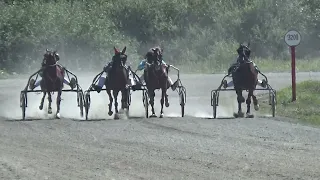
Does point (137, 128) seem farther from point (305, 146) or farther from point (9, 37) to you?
Answer: point (9, 37)

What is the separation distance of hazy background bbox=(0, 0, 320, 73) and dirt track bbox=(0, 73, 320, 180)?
1200 inches

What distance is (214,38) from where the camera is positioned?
206 ft

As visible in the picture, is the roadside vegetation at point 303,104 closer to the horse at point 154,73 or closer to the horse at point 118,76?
the horse at point 154,73

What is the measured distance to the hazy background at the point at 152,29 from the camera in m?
56.8

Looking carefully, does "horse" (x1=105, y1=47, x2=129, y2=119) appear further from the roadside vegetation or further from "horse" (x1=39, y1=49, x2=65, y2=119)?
the roadside vegetation

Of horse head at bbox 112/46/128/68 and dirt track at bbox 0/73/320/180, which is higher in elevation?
horse head at bbox 112/46/128/68

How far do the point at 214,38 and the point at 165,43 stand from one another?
323 cm

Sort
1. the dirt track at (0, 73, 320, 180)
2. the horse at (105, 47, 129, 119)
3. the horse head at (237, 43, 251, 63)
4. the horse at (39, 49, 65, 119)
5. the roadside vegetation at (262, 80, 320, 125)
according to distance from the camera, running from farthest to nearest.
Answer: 1. the horse at (39, 49, 65, 119)
2. the horse at (105, 47, 129, 119)
3. the horse head at (237, 43, 251, 63)
4. the roadside vegetation at (262, 80, 320, 125)
5. the dirt track at (0, 73, 320, 180)

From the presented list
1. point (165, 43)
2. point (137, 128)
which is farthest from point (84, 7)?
point (137, 128)

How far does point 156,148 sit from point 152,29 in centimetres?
4744

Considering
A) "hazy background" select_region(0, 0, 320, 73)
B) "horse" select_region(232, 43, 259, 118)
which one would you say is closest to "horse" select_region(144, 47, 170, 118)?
"horse" select_region(232, 43, 259, 118)

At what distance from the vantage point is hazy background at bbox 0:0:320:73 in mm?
56781

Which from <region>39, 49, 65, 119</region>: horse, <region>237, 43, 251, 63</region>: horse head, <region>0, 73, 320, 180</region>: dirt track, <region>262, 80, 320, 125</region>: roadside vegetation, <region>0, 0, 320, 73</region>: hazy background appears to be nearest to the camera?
<region>0, 73, 320, 180</region>: dirt track

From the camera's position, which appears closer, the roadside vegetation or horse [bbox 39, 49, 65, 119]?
the roadside vegetation
